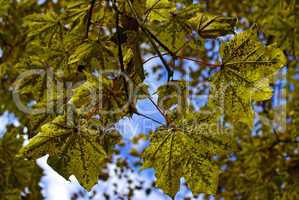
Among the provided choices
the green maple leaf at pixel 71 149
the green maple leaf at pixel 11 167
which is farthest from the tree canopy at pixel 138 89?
the green maple leaf at pixel 11 167

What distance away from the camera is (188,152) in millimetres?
1659

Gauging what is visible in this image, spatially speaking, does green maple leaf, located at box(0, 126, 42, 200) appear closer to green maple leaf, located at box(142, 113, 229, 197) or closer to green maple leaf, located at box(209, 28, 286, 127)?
green maple leaf, located at box(142, 113, 229, 197)

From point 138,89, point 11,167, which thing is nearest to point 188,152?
point 138,89

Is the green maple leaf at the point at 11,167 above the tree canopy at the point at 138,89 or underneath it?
above

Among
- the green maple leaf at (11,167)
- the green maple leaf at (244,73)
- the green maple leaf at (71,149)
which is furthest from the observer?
the green maple leaf at (11,167)

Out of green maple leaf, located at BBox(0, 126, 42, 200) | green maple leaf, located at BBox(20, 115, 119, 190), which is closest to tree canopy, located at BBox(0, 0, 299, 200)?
green maple leaf, located at BBox(20, 115, 119, 190)

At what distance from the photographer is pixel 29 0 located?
4.40m

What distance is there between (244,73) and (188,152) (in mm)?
385

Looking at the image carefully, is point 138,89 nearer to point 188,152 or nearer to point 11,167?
point 188,152

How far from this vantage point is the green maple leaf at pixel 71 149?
1588 millimetres

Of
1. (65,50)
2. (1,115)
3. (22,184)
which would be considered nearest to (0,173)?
(22,184)

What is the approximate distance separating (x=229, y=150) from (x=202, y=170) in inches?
6.7

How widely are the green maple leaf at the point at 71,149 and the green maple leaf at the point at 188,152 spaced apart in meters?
0.22

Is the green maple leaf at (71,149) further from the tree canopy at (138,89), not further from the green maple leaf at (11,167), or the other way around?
the green maple leaf at (11,167)
